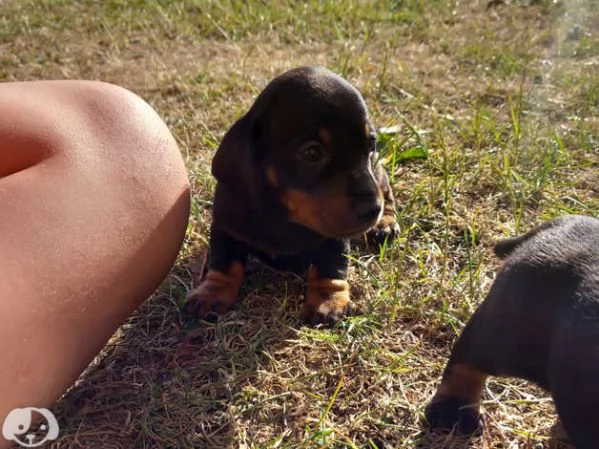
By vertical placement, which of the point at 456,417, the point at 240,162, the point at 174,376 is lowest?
the point at 174,376

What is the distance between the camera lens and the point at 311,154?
8.04 feet

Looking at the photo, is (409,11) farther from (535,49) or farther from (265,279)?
(265,279)

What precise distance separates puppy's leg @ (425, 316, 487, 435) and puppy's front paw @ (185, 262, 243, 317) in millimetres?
877

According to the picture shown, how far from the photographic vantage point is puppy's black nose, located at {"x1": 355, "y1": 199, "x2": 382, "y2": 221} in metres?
2.44

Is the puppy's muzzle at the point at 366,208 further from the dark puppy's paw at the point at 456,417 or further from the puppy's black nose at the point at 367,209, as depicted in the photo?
the dark puppy's paw at the point at 456,417

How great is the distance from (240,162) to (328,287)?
578 mm

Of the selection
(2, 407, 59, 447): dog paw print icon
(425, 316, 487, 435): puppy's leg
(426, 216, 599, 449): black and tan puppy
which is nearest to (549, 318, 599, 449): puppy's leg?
(426, 216, 599, 449): black and tan puppy

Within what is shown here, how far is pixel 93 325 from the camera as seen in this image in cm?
216

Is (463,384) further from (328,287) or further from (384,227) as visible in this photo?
(384,227)

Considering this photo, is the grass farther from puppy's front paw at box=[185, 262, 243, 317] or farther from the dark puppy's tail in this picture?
the dark puppy's tail

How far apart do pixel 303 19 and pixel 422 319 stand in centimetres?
351

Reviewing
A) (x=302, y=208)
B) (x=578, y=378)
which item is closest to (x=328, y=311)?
(x=302, y=208)

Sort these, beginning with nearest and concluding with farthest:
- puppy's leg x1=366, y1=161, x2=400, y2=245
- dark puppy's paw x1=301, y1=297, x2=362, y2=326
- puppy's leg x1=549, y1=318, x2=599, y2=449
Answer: puppy's leg x1=549, y1=318, x2=599, y2=449 → dark puppy's paw x1=301, y1=297, x2=362, y2=326 → puppy's leg x1=366, y1=161, x2=400, y2=245

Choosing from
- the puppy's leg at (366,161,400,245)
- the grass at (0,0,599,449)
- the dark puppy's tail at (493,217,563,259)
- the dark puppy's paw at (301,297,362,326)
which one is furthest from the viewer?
the puppy's leg at (366,161,400,245)
